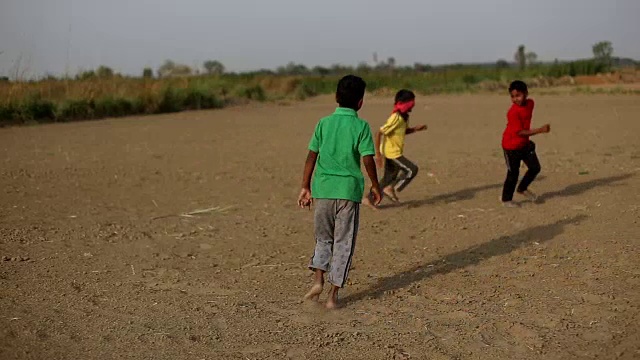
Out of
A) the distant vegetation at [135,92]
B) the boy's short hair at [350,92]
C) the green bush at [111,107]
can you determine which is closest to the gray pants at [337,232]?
the boy's short hair at [350,92]

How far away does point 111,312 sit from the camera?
485 centimetres

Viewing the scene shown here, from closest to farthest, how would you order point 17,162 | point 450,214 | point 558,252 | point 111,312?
point 111,312 → point 558,252 → point 450,214 → point 17,162

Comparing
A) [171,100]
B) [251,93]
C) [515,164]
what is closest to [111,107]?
[171,100]

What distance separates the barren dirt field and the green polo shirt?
78cm

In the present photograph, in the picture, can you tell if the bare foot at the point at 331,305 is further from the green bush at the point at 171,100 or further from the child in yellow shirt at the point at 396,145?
the green bush at the point at 171,100

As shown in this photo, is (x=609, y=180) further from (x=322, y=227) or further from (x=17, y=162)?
(x=17, y=162)

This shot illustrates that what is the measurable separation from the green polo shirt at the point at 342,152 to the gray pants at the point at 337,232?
2.8 inches

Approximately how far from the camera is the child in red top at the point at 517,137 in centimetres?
805

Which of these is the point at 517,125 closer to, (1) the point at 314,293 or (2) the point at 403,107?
(2) the point at 403,107

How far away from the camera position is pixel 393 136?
27.6 feet

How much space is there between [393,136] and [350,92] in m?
3.55

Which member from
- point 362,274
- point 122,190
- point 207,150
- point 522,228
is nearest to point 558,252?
point 522,228

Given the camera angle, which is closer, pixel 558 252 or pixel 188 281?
Answer: pixel 188 281

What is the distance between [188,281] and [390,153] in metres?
3.48
